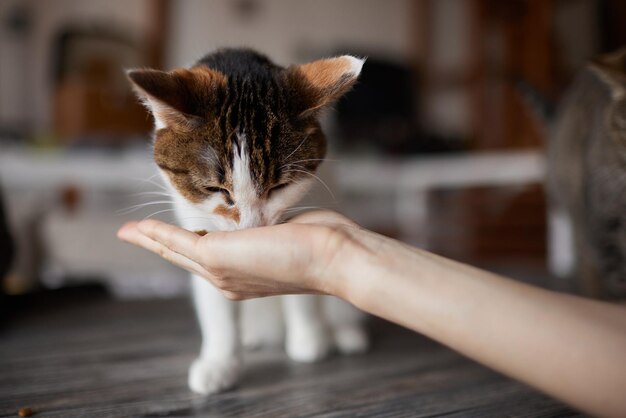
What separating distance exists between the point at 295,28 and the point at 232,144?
3.75 meters

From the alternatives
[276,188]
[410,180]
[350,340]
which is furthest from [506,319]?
[410,180]

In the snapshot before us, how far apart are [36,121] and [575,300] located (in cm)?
362

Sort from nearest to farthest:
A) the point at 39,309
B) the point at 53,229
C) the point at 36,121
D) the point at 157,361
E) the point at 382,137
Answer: the point at 157,361 → the point at 39,309 → the point at 53,229 → the point at 36,121 → the point at 382,137

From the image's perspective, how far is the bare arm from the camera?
1.54 feet

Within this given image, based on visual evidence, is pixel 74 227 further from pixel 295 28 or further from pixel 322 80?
pixel 295 28

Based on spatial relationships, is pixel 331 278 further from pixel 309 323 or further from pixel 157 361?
pixel 157 361

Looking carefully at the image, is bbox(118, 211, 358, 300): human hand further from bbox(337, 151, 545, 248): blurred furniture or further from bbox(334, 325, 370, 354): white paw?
bbox(337, 151, 545, 248): blurred furniture

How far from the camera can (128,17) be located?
3.50 metres

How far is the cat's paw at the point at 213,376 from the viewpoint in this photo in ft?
2.73

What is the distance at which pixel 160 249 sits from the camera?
2.47 ft

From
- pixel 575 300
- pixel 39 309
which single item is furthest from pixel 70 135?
pixel 575 300

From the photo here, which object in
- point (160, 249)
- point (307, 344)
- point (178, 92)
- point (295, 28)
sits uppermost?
point (295, 28)

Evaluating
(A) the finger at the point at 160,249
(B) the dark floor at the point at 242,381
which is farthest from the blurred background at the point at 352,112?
(A) the finger at the point at 160,249

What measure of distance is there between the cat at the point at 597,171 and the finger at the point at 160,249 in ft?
2.55
